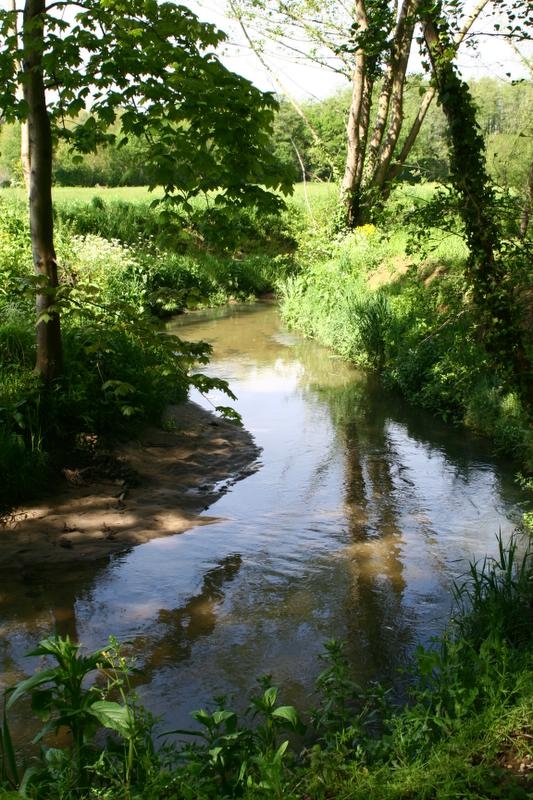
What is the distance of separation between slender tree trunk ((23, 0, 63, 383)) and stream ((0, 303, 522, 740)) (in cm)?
229

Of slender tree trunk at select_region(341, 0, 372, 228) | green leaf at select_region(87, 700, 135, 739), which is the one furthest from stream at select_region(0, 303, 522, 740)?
slender tree trunk at select_region(341, 0, 372, 228)

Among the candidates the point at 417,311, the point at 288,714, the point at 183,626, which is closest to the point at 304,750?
the point at 288,714

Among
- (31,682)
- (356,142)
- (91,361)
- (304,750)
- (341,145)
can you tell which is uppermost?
(341,145)

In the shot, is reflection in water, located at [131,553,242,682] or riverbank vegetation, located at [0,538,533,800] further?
reflection in water, located at [131,553,242,682]

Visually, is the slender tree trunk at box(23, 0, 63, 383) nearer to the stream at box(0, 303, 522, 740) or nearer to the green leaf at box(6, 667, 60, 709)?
the stream at box(0, 303, 522, 740)

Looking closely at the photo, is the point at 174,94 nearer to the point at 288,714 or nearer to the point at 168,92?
the point at 168,92

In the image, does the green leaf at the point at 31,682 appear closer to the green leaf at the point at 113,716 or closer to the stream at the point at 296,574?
the green leaf at the point at 113,716

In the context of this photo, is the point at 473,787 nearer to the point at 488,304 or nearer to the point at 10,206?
the point at 488,304

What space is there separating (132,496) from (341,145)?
1894 cm

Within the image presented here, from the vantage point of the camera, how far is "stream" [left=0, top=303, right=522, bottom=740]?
4719 mm

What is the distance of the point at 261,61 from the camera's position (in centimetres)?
2341

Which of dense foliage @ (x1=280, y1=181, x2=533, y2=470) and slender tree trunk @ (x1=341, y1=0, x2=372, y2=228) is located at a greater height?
slender tree trunk @ (x1=341, y1=0, x2=372, y2=228)

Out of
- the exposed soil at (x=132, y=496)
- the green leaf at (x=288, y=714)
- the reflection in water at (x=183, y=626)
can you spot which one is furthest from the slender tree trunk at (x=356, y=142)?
the green leaf at (x=288, y=714)

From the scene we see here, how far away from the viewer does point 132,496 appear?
7465 millimetres
